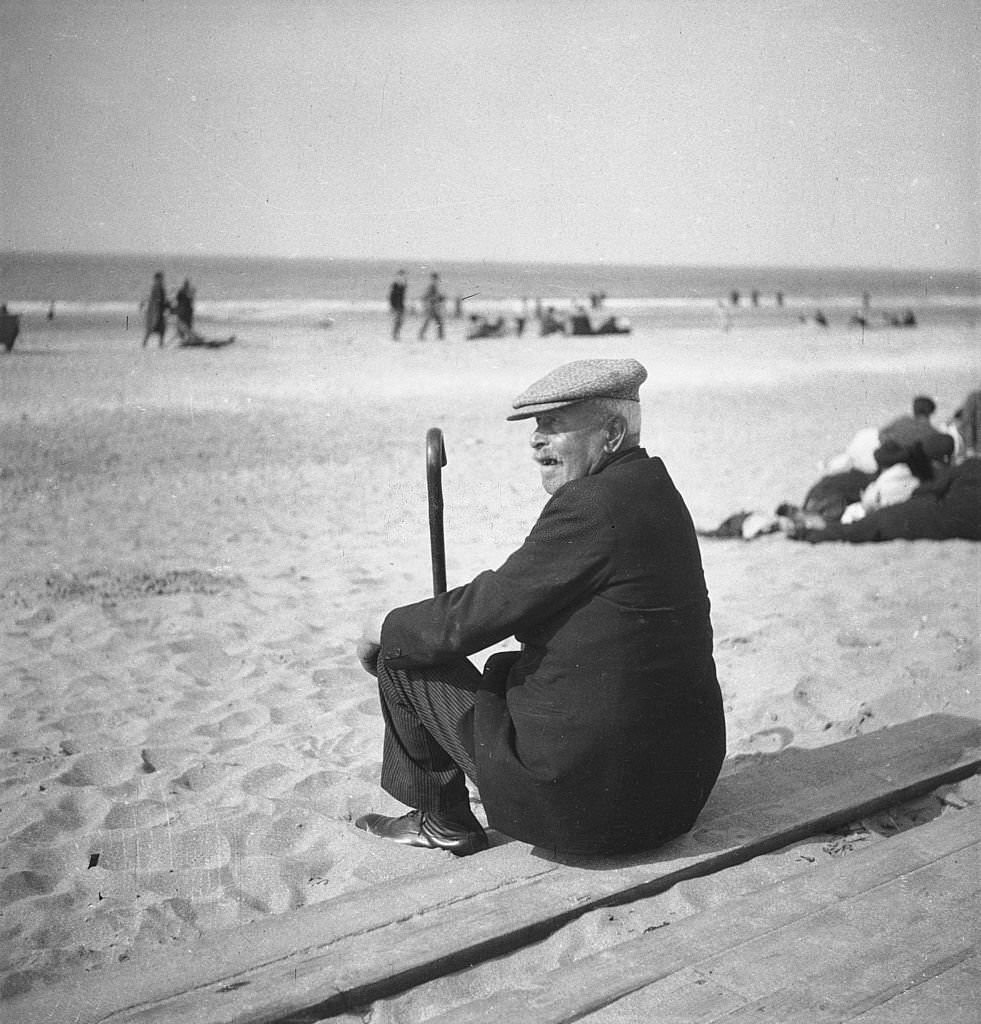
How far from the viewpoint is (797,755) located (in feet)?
12.4

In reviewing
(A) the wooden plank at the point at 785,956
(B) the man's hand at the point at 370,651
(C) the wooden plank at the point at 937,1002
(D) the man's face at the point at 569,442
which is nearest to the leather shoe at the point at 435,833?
(B) the man's hand at the point at 370,651

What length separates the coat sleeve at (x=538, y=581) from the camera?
2.78 meters

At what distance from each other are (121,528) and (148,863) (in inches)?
195

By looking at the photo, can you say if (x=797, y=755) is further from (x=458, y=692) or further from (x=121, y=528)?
(x=121, y=528)

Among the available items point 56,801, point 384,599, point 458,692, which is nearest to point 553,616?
point 458,692

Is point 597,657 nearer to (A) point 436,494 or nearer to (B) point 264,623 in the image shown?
(A) point 436,494

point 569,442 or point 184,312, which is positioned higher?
point 184,312

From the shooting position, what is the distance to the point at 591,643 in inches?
112

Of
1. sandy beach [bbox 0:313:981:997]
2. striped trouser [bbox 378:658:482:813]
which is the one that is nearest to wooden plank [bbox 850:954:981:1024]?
striped trouser [bbox 378:658:482:813]

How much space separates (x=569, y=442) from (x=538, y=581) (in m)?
0.36

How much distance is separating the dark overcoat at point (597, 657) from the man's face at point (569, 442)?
5 centimetres

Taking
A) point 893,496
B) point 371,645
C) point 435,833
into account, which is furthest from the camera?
point 893,496

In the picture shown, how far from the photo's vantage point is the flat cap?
9.32 feet

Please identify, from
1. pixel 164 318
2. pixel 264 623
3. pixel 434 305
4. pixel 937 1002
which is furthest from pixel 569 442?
pixel 434 305
